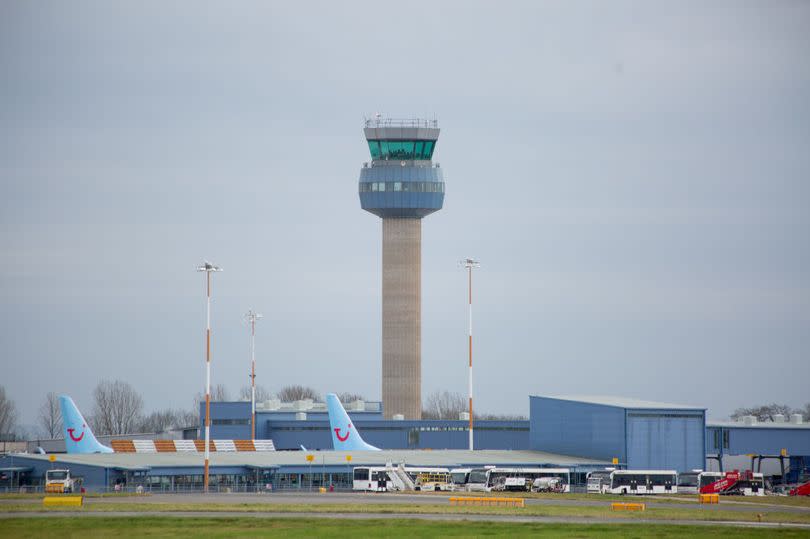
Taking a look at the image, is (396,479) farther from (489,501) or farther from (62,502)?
(62,502)

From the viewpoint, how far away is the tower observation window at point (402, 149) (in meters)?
190

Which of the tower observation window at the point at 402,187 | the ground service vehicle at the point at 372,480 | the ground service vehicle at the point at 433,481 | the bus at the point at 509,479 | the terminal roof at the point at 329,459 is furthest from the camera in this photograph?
the tower observation window at the point at 402,187

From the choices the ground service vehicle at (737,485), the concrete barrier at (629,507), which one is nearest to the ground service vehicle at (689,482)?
the ground service vehicle at (737,485)

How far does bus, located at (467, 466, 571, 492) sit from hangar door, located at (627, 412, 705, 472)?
15.6 metres

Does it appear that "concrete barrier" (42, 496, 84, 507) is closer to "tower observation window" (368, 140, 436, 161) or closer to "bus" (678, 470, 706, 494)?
"bus" (678, 470, 706, 494)

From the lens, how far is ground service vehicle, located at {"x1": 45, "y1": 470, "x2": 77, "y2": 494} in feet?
391

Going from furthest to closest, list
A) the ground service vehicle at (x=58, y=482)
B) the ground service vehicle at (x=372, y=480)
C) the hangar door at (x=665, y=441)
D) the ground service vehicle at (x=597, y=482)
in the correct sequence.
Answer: the hangar door at (x=665, y=441)
the ground service vehicle at (x=597, y=482)
the ground service vehicle at (x=372, y=480)
the ground service vehicle at (x=58, y=482)

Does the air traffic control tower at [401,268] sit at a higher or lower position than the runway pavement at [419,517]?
higher

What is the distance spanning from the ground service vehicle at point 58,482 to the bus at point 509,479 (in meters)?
34.8

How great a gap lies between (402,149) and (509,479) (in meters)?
76.3

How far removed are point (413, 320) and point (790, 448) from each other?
50525 mm

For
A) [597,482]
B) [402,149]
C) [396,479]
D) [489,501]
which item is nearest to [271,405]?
[402,149]

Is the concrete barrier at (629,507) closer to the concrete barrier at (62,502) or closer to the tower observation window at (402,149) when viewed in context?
the concrete barrier at (62,502)

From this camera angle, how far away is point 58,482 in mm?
119875
